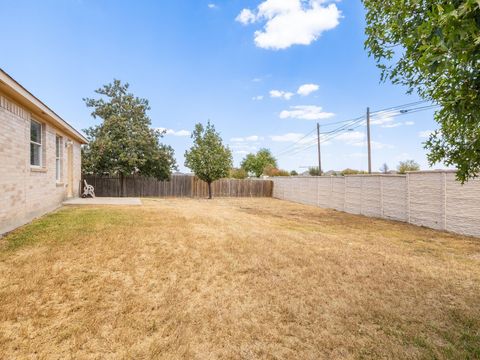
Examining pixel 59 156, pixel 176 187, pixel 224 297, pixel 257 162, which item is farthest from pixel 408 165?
pixel 224 297

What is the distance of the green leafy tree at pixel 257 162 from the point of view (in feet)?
173

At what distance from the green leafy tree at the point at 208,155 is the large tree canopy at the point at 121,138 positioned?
229 cm

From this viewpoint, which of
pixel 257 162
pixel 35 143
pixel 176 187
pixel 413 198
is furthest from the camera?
pixel 257 162

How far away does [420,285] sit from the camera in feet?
14.8

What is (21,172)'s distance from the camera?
6945mm

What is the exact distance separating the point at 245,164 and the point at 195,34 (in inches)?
1579

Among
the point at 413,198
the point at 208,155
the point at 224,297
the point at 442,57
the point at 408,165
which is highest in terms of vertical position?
the point at 208,155

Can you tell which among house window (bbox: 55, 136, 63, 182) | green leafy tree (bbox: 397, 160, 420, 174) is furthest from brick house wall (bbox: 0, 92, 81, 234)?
green leafy tree (bbox: 397, 160, 420, 174)

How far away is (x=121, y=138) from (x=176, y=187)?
6488mm

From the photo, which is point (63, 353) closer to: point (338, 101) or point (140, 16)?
point (140, 16)

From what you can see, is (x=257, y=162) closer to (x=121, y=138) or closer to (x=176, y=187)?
(x=176, y=187)

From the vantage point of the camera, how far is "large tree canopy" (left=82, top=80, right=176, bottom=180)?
1947cm

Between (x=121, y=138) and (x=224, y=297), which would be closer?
(x=224, y=297)

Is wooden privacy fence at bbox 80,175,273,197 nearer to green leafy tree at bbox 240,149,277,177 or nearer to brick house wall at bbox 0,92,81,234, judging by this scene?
brick house wall at bbox 0,92,81,234
